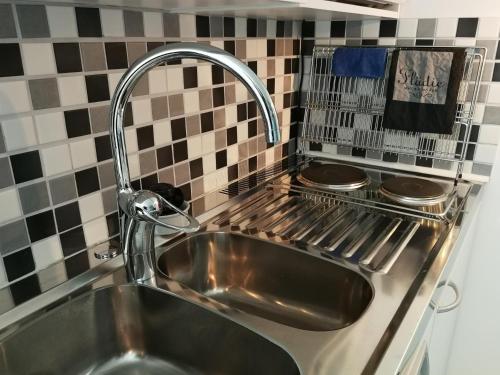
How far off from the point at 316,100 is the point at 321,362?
1.09 meters

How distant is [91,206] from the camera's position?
92cm

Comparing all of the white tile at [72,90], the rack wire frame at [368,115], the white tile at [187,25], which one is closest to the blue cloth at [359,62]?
the rack wire frame at [368,115]

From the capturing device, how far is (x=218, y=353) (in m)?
0.81

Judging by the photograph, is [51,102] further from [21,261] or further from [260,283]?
[260,283]

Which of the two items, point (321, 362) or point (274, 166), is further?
point (274, 166)

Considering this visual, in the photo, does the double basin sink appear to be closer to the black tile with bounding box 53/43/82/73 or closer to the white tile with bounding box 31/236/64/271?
the white tile with bounding box 31/236/64/271

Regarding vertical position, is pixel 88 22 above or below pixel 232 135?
above

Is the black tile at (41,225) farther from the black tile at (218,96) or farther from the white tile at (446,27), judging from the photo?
the white tile at (446,27)

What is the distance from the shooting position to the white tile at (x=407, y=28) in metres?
1.38

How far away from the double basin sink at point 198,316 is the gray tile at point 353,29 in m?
0.85

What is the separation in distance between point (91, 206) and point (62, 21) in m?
0.37

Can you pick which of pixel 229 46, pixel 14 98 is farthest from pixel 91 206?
pixel 229 46

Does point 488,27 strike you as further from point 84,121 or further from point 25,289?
point 25,289

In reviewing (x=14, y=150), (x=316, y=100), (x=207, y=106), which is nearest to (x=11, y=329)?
(x=14, y=150)
